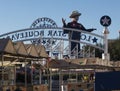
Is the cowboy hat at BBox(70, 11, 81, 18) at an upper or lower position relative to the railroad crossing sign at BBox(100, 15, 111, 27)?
upper

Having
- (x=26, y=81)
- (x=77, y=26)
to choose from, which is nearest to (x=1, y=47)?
(x=26, y=81)

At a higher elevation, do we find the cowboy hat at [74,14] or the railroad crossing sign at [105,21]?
the cowboy hat at [74,14]

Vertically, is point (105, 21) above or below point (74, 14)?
below

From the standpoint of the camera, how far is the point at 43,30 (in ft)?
188

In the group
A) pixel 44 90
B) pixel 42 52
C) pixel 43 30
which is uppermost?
pixel 43 30

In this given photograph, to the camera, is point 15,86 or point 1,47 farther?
point 15,86

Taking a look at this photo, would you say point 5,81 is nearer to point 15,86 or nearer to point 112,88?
point 15,86

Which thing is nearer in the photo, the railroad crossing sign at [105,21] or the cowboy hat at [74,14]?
the railroad crossing sign at [105,21]

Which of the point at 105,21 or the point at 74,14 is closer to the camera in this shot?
the point at 105,21

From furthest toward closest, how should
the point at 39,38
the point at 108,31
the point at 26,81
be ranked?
the point at 39,38 → the point at 108,31 → the point at 26,81

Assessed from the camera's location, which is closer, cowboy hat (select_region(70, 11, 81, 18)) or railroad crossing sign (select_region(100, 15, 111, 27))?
railroad crossing sign (select_region(100, 15, 111, 27))

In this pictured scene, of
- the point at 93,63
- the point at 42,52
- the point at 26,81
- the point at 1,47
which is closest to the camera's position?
the point at 1,47

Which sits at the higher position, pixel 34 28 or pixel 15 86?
pixel 34 28

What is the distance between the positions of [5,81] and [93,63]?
432 inches
